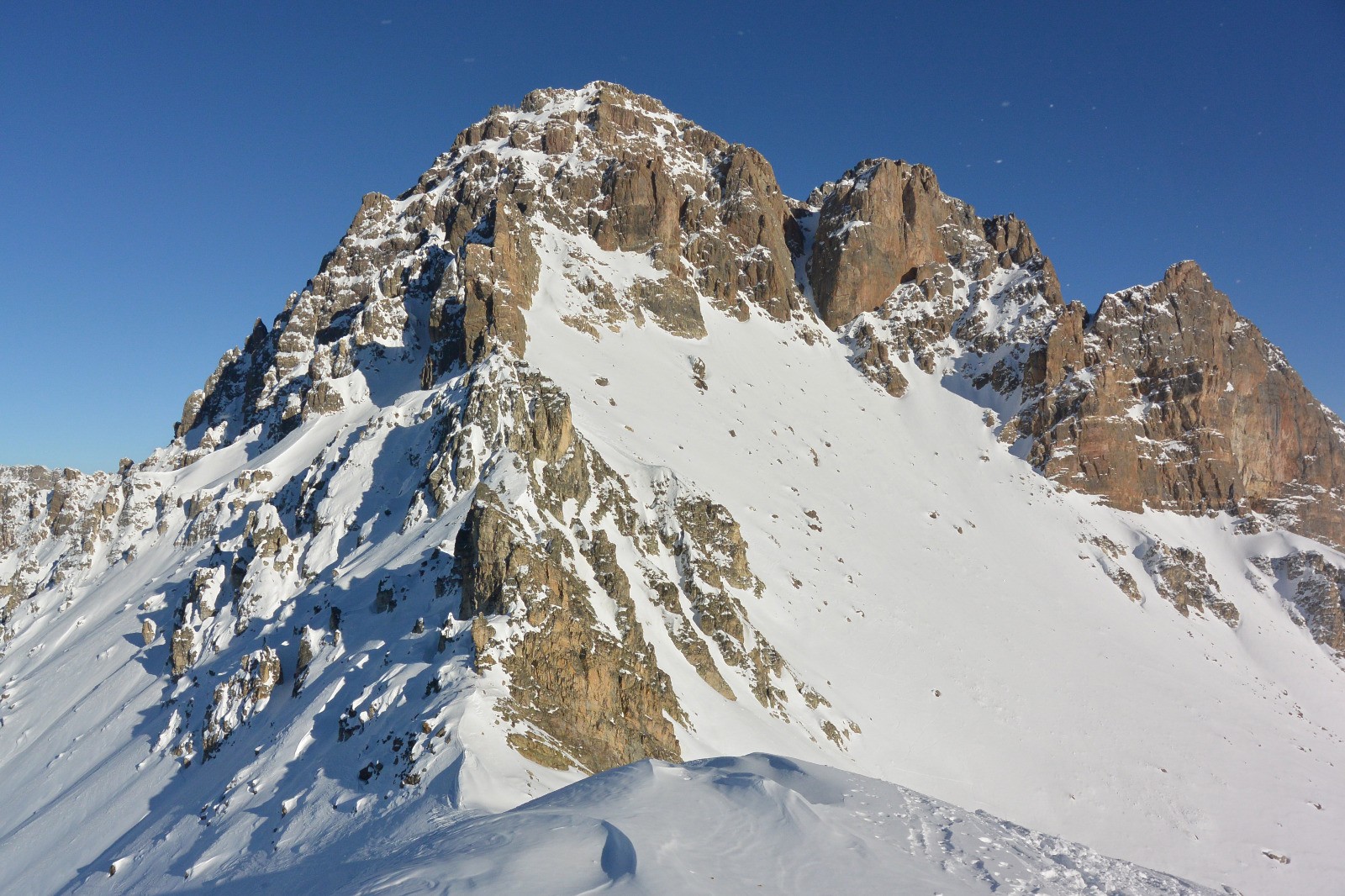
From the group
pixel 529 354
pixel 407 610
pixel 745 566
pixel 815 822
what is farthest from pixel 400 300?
pixel 815 822

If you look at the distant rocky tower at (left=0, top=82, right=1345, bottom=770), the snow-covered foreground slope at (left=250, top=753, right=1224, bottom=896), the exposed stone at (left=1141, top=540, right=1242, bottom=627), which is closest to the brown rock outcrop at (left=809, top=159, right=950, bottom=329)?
the distant rocky tower at (left=0, top=82, right=1345, bottom=770)

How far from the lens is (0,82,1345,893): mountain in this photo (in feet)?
89.0

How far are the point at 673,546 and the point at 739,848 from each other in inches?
1471

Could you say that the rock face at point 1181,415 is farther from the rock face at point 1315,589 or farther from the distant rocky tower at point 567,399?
the rock face at point 1315,589

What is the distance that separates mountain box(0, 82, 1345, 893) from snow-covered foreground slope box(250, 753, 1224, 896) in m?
0.37

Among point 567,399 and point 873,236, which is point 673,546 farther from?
point 873,236

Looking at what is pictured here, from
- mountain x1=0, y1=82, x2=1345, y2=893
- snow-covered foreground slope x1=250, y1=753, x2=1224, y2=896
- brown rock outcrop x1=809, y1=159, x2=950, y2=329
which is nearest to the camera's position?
snow-covered foreground slope x1=250, y1=753, x2=1224, y2=896

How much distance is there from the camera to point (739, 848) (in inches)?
415

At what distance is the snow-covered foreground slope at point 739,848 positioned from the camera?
956 cm

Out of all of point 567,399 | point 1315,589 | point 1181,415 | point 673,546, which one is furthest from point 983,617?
point 1181,415

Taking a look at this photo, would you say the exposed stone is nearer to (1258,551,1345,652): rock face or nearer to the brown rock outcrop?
(1258,551,1345,652): rock face

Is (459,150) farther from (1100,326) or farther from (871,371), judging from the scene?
(1100,326)

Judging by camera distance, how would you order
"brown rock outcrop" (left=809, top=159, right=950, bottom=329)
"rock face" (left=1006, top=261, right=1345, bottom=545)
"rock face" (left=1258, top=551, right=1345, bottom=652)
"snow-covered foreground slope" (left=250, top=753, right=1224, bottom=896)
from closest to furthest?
"snow-covered foreground slope" (left=250, top=753, right=1224, bottom=896) → "rock face" (left=1258, top=551, right=1345, bottom=652) → "rock face" (left=1006, top=261, right=1345, bottom=545) → "brown rock outcrop" (left=809, top=159, right=950, bottom=329)

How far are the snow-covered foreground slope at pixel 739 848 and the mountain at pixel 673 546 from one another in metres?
0.37
